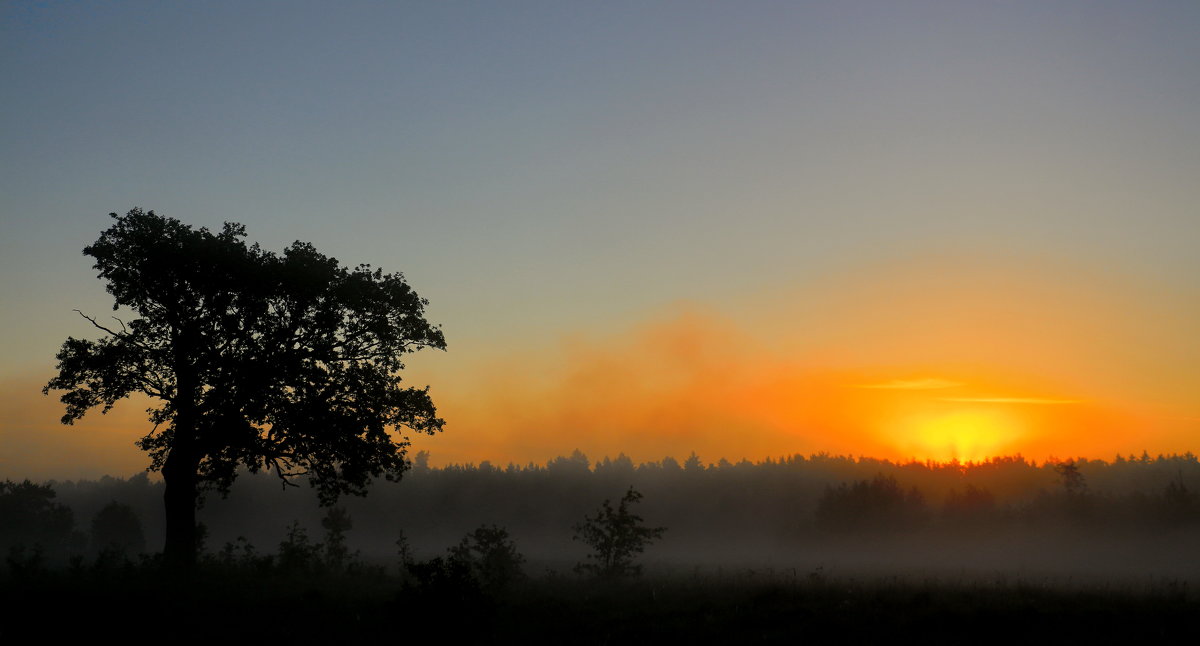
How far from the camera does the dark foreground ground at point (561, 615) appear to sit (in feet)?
53.4

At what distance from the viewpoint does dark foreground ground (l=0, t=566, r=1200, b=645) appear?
16.3 m

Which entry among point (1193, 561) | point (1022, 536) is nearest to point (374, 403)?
point (1193, 561)

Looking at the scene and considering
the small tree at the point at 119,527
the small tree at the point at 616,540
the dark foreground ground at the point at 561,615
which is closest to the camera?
the dark foreground ground at the point at 561,615

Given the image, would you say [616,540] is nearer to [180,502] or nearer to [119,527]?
[180,502]

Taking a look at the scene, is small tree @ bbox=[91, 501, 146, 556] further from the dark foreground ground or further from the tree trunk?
the dark foreground ground

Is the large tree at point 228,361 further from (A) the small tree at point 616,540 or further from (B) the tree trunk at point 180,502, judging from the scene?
(A) the small tree at point 616,540

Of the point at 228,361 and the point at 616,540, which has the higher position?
the point at 228,361

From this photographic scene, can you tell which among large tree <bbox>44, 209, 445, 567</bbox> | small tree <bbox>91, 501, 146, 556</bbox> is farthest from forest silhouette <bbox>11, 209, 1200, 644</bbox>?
small tree <bbox>91, 501, 146, 556</bbox>

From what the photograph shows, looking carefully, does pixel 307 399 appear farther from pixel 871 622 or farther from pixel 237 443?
pixel 871 622

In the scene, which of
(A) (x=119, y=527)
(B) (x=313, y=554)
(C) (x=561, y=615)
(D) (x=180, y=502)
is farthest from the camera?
(A) (x=119, y=527)

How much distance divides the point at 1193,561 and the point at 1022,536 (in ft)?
78.7

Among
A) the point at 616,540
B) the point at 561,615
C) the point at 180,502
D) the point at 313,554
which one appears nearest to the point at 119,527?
the point at 313,554

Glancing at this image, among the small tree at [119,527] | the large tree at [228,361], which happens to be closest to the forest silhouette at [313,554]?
the large tree at [228,361]

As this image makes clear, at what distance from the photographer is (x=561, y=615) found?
69.7 feet
